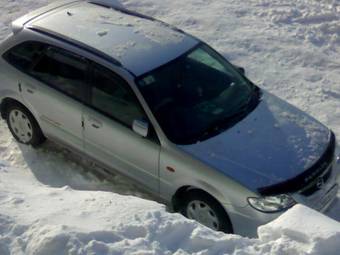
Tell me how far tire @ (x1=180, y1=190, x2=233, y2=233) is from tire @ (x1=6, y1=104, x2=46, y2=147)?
224 centimetres

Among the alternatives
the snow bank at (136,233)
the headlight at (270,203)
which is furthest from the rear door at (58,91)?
the headlight at (270,203)

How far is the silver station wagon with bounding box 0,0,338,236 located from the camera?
6.07 m

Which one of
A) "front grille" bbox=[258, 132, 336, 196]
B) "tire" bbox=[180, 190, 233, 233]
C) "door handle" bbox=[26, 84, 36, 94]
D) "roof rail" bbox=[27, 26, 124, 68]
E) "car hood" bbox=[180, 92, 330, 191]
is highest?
"roof rail" bbox=[27, 26, 124, 68]

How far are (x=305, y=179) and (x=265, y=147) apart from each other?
519mm

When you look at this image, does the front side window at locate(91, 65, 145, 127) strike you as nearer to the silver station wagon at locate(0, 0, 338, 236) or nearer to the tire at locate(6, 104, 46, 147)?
the silver station wagon at locate(0, 0, 338, 236)

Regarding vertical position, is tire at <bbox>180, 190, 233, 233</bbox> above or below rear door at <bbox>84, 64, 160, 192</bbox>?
below

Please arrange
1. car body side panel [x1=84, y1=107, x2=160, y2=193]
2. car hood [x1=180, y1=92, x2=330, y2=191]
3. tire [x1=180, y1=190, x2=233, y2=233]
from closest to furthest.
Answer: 1. car hood [x1=180, y1=92, x2=330, y2=191]
2. tire [x1=180, y1=190, x2=233, y2=233]
3. car body side panel [x1=84, y1=107, x2=160, y2=193]

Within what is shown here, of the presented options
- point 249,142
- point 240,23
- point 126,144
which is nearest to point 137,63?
point 126,144

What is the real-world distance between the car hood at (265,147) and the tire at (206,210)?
360 mm

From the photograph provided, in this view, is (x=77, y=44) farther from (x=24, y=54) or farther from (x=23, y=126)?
(x=23, y=126)

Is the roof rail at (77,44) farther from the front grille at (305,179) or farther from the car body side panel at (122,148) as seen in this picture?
the front grille at (305,179)

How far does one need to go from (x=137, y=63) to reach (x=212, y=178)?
4.99 feet

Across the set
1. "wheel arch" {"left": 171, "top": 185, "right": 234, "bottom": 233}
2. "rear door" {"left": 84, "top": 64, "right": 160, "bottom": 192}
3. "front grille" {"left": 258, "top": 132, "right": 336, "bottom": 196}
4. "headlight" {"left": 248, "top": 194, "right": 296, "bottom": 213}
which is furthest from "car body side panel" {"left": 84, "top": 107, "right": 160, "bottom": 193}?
"front grille" {"left": 258, "top": 132, "right": 336, "bottom": 196}

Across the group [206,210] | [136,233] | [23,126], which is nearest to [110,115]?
[206,210]
